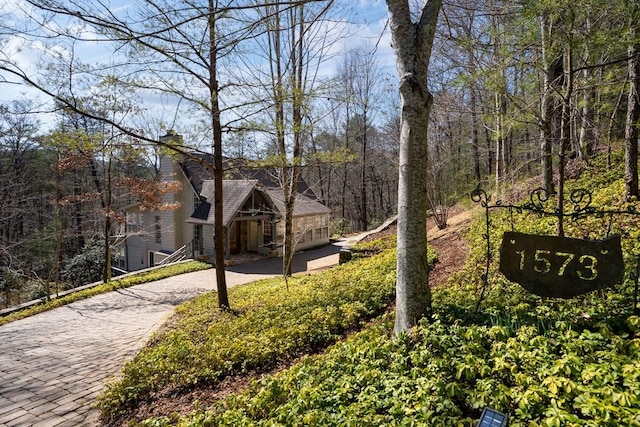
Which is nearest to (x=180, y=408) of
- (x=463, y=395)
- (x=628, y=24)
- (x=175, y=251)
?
(x=463, y=395)

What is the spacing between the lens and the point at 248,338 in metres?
4.73

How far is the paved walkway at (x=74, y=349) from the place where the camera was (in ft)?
14.0

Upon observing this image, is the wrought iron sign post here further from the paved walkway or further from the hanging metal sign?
the paved walkway

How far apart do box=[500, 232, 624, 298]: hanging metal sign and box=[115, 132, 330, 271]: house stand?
14211mm

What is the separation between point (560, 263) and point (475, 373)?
4.79 ft

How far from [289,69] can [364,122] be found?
663 inches

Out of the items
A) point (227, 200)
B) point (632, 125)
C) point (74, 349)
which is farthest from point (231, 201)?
point (632, 125)

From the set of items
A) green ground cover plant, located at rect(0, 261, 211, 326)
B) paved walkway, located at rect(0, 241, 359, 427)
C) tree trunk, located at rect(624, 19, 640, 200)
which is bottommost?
A: green ground cover plant, located at rect(0, 261, 211, 326)

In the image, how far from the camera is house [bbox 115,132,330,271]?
17.6 meters

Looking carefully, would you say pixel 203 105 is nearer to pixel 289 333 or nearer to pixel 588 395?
pixel 289 333

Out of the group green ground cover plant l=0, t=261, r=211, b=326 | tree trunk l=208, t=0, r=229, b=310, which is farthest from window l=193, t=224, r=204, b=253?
tree trunk l=208, t=0, r=229, b=310

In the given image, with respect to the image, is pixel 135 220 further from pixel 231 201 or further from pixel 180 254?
pixel 231 201

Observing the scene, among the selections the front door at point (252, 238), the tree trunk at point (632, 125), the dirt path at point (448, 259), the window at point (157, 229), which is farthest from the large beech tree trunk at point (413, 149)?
the window at point (157, 229)

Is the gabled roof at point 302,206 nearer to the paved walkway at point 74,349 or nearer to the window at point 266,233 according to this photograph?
the window at point 266,233
